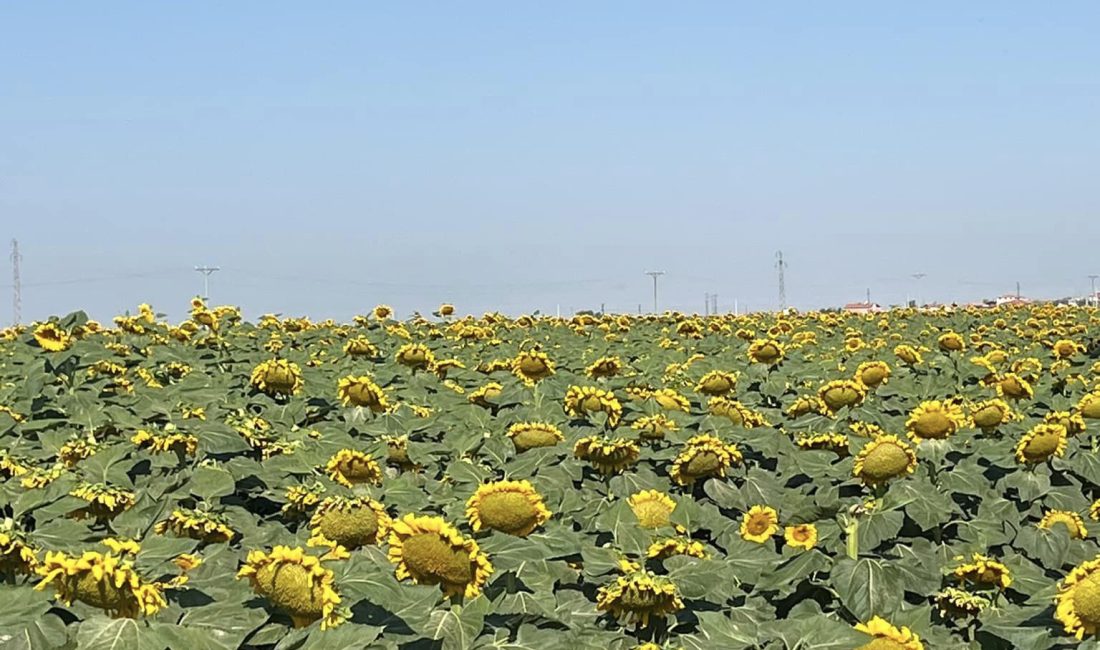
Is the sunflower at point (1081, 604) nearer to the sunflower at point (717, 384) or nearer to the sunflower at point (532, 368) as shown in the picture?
the sunflower at point (717, 384)

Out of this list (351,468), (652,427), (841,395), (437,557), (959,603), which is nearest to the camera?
(437,557)

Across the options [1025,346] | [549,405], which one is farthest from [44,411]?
[1025,346]

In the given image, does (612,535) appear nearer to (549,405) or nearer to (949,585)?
(949,585)

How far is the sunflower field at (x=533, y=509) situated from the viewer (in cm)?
228

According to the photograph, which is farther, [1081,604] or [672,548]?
[672,548]

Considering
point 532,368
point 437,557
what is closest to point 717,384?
point 532,368

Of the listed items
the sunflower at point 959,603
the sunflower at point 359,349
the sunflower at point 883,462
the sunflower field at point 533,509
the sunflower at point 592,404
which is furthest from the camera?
the sunflower at point 359,349

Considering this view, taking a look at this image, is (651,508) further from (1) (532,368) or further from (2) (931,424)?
(1) (532,368)

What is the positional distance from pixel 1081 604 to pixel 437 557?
1.42 metres

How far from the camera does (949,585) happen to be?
359 centimetres

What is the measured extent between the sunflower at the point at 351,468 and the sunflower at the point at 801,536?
4.62 ft

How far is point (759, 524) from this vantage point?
3.96 meters

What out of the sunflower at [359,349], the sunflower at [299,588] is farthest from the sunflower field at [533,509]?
the sunflower at [359,349]

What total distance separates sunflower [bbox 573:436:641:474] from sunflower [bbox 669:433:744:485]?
193 mm
